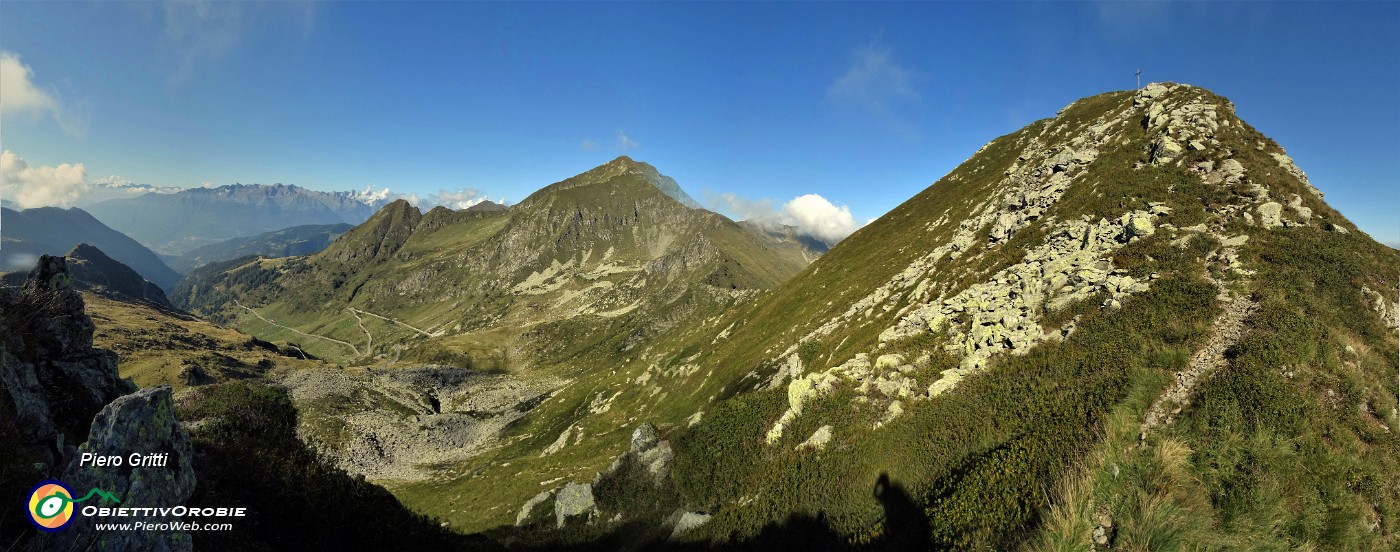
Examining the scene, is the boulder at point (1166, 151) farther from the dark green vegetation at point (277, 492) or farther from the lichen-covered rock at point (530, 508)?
the lichen-covered rock at point (530, 508)

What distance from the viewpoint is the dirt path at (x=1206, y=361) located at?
15.8 metres

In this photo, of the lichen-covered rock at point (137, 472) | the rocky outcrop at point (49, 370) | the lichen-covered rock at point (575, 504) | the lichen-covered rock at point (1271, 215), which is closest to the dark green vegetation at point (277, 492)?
the lichen-covered rock at point (137, 472)

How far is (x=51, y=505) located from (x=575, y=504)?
111 feet

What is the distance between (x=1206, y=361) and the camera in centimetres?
1797

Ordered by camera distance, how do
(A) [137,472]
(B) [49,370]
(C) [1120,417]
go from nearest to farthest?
(C) [1120,417] < (A) [137,472] < (B) [49,370]

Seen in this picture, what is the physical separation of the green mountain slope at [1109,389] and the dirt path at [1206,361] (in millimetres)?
97

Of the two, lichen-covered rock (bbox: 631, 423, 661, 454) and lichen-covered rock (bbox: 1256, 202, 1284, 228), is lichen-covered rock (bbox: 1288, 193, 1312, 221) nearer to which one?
lichen-covered rock (bbox: 1256, 202, 1284, 228)

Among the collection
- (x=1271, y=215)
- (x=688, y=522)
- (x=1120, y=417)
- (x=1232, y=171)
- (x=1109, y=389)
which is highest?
(x=1232, y=171)

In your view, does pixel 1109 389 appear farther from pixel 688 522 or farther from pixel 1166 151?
pixel 1166 151

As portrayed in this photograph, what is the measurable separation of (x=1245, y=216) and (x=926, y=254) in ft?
118

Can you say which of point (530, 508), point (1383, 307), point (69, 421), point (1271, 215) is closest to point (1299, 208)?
point (1271, 215)

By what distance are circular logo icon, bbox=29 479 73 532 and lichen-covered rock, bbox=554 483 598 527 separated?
31.8 meters

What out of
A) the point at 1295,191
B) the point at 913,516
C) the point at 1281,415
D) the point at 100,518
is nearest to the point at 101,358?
the point at 100,518

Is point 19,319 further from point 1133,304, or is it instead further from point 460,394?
point 460,394
